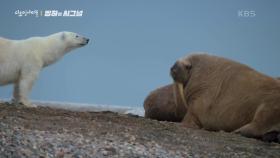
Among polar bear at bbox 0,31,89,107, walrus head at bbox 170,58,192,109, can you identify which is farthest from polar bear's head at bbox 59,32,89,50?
walrus head at bbox 170,58,192,109

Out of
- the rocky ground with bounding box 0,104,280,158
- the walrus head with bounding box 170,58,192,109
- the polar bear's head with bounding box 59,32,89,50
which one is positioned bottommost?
the rocky ground with bounding box 0,104,280,158

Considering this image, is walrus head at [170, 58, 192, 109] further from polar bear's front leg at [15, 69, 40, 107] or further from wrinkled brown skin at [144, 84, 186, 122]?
polar bear's front leg at [15, 69, 40, 107]

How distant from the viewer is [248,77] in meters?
4.94

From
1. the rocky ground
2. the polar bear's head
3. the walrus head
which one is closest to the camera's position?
the rocky ground

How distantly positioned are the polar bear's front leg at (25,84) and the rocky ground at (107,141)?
1625 millimetres

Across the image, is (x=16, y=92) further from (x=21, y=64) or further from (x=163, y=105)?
(x=163, y=105)

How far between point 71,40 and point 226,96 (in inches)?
102

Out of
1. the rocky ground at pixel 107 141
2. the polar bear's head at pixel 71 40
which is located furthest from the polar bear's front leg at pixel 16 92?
the rocky ground at pixel 107 141

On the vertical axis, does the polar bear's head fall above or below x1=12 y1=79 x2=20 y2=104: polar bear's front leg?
above

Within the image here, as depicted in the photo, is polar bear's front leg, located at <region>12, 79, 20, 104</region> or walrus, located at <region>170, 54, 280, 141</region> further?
polar bear's front leg, located at <region>12, 79, 20, 104</region>

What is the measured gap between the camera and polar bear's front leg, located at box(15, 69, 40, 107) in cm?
575

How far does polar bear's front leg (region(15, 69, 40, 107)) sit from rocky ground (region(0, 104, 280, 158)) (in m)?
1.62

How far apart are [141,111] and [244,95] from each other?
267cm

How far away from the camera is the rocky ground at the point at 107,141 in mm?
2844
